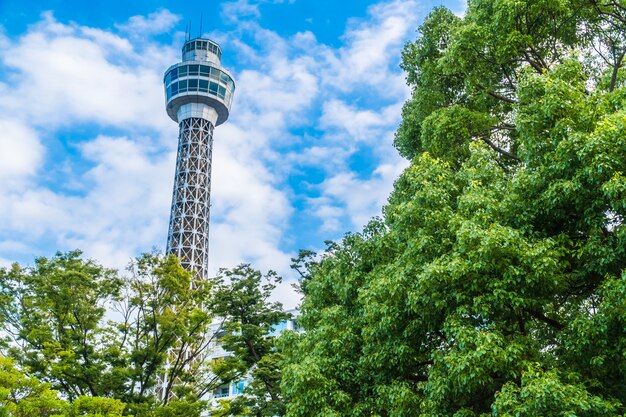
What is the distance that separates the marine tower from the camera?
56125 mm

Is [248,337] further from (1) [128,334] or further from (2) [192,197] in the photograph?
(2) [192,197]

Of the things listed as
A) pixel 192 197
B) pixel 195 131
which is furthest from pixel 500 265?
pixel 195 131

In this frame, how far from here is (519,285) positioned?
24.6 feet

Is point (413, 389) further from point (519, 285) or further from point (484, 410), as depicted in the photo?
point (519, 285)

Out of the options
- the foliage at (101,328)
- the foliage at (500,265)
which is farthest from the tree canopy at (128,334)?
the foliage at (500,265)

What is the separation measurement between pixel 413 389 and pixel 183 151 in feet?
173

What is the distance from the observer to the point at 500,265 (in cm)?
747

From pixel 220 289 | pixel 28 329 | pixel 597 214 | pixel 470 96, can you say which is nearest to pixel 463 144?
pixel 470 96

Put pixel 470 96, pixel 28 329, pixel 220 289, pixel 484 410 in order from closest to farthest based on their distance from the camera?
pixel 484 410 → pixel 470 96 → pixel 28 329 → pixel 220 289

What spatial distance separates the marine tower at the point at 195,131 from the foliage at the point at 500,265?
151ft

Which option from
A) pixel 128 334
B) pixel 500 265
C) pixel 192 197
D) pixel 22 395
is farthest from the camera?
pixel 192 197

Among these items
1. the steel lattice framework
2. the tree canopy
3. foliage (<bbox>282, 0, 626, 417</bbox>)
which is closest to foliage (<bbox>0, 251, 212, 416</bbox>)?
the tree canopy

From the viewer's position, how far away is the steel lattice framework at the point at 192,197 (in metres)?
Answer: 55.8

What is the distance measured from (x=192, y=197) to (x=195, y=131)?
23.9 ft
